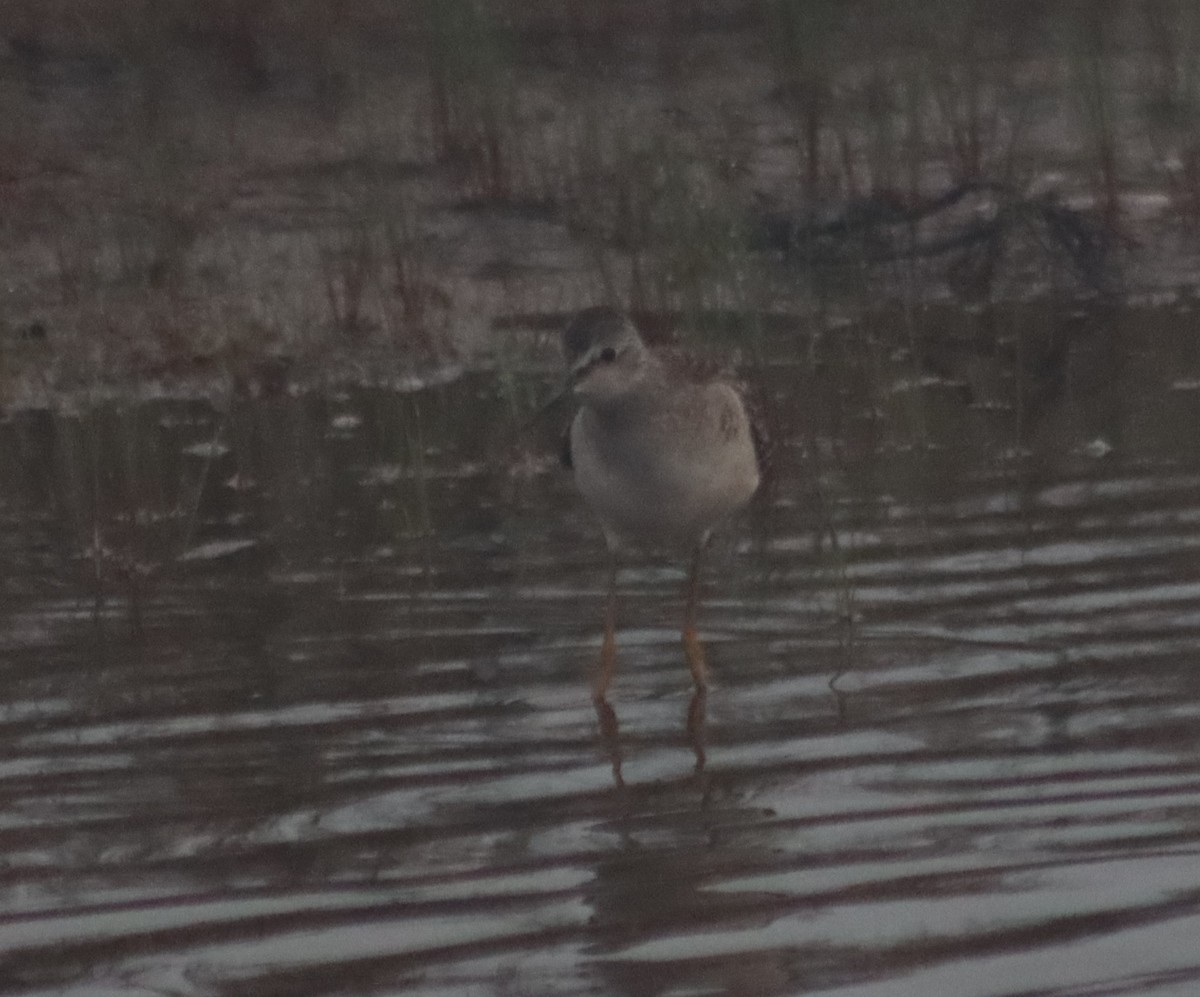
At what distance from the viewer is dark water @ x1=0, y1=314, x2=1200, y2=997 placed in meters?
5.26

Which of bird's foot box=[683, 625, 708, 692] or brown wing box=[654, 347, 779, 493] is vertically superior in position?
brown wing box=[654, 347, 779, 493]

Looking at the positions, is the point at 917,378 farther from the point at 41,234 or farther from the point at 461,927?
the point at 461,927

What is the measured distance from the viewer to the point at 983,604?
7.52 metres

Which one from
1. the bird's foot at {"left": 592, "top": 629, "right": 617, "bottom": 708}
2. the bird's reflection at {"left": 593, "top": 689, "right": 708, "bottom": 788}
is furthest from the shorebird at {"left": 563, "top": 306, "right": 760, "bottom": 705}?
the bird's reflection at {"left": 593, "top": 689, "right": 708, "bottom": 788}

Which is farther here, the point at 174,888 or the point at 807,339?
the point at 807,339

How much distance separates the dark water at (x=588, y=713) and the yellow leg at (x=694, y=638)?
7 centimetres

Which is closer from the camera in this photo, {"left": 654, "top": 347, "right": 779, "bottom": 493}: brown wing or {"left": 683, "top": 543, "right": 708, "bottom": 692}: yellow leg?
{"left": 683, "top": 543, "right": 708, "bottom": 692}: yellow leg

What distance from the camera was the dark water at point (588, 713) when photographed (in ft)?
17.3

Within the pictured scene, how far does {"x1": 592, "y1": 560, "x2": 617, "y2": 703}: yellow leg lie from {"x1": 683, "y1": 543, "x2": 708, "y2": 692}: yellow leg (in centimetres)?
17

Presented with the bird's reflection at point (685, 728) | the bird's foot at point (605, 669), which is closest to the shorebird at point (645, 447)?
the bird's foot at point (605, 669)

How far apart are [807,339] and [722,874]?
5.79 m

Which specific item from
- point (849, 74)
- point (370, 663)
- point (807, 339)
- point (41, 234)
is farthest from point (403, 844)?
point (849, 74)

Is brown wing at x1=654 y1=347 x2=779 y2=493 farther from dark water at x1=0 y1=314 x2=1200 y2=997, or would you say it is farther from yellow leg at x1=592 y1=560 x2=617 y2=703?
yellow leg at x1=592 y1=560 x2=617 y2=703

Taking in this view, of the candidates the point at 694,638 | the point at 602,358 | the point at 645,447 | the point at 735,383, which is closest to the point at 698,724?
the point at 694,638
